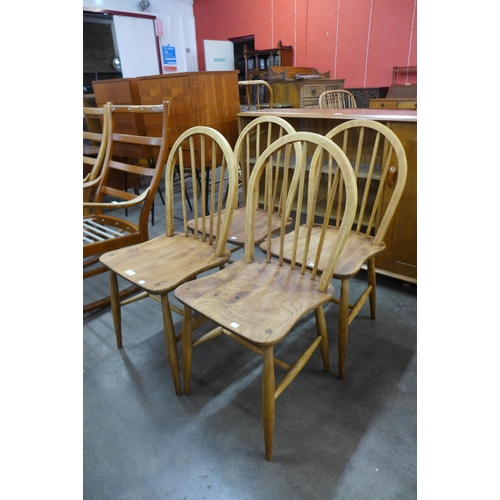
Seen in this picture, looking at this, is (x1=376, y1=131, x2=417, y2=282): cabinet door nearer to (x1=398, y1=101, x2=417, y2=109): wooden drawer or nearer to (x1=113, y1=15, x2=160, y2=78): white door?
(x1=398, y1=101, x2=417, y2=109): wooden drawer

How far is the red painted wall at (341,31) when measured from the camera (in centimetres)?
461

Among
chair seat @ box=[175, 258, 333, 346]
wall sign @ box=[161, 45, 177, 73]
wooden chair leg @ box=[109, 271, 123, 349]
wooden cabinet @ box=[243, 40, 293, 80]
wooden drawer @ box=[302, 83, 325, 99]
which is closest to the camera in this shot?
chair seat @ box=[175, 258, 333, 346]

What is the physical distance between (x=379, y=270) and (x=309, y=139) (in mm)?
1182

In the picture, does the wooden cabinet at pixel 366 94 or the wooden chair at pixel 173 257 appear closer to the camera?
the wooden chair at pixel 173 257

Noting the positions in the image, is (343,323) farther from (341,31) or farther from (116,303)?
(341,31)

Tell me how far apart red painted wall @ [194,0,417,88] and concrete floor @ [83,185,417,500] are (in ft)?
14.4

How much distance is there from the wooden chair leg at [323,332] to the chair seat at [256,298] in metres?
0.14

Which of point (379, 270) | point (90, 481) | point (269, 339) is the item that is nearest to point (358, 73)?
point (379, 270)

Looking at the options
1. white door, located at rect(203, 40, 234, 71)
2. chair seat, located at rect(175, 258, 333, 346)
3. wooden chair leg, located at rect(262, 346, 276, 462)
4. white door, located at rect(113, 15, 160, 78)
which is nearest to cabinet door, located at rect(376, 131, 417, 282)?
chair seat, located at rect(175, 258, 333, 346)

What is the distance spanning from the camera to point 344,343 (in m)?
1.43

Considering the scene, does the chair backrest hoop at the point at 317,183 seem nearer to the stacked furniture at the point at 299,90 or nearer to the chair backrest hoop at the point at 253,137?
the chair backrest hoop at the point at 253,137

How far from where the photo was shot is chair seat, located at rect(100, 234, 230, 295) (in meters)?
1.31

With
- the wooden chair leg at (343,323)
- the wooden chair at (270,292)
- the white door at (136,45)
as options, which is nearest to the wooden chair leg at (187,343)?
the wooden chair at (270,292)

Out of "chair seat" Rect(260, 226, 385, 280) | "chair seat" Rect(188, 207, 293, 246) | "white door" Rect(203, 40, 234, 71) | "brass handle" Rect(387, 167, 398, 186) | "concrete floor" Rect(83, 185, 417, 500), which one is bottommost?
"concrete floor" Rect(83, 185, 417, 500)
